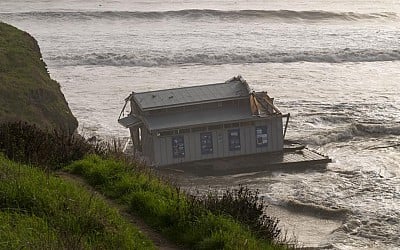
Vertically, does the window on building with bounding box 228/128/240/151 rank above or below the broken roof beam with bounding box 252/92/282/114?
below

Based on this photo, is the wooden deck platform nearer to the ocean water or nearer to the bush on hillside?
the ocean water

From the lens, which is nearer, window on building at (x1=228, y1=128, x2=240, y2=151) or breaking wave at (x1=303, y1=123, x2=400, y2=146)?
window on building at (x1=228, y1=128, x2=240, y2=151)

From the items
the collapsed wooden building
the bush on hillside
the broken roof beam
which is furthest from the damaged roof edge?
the bush on hillside

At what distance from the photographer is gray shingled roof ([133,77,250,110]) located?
23891 millimetres

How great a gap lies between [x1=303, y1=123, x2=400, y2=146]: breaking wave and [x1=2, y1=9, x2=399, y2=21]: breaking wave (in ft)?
119

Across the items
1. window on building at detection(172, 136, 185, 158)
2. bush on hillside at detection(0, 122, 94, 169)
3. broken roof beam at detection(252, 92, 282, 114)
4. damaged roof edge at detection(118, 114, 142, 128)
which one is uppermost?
bush on hillside at detection(0, 122, 94, 169)

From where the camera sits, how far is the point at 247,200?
984 centimetres

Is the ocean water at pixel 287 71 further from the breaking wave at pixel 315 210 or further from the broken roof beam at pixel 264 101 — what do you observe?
the broken roof beam at pixel 264 101

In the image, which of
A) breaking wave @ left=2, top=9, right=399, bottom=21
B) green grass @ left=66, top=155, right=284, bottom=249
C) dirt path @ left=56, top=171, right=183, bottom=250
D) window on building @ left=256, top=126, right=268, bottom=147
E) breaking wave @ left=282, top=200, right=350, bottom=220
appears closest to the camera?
green grass @ left=66, top=155, right=284, bottom=249

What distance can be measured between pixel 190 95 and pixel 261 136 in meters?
2.73

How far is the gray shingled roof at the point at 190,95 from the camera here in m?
23.9

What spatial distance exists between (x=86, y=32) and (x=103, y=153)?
44.9m

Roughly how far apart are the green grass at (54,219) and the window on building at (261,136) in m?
15.5

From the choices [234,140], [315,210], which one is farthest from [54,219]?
[234,140]
